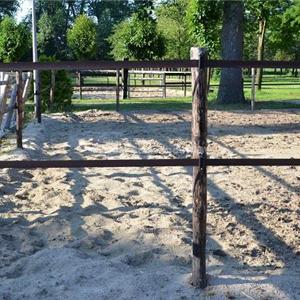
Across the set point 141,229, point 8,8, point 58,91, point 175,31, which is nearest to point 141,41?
point 58,91

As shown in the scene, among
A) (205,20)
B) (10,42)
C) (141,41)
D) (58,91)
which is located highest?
(205,20)

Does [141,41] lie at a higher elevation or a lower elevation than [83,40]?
lower

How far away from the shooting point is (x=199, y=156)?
11.3 ft

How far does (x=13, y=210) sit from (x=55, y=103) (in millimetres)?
10953

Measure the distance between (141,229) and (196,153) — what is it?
1.41 meters

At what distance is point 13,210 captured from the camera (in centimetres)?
531

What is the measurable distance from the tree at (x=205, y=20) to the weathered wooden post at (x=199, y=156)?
14.7 meters

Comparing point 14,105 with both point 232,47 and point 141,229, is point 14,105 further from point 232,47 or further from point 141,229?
point 232,47

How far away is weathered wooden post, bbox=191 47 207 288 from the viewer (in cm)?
339

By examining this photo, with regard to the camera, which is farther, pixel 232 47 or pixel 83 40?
pixel 83 40

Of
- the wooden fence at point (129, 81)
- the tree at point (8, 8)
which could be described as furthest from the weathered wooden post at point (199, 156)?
the tree at point (8, 8)

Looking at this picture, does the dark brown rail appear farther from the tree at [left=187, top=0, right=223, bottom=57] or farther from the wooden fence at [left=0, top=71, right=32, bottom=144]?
the tree at [left=187, top=0, right=223, bottom=57]

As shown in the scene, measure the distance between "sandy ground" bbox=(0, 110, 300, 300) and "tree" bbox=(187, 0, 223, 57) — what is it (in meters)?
11.2

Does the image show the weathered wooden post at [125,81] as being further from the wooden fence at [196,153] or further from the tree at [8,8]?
the tree at [8,8]
